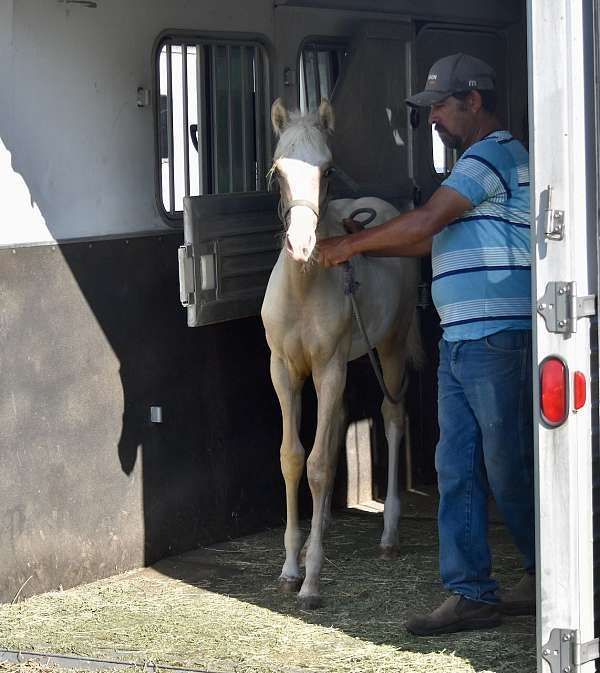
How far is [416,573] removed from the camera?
19.1 feet

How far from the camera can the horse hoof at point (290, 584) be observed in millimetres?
5629

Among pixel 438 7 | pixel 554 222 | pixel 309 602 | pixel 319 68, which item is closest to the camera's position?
pixel 554 222

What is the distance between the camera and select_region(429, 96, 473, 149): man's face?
475 cm

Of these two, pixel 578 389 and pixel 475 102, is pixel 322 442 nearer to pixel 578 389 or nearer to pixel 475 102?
pixel 475 102

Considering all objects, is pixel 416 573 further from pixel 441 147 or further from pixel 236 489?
pixel 441 147

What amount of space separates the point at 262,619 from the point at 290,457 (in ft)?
2.61

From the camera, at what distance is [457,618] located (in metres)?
4.83

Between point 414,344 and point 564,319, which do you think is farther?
point 414,344

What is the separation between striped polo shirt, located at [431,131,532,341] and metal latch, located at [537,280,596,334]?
1.08 meters

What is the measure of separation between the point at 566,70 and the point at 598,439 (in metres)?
0.96

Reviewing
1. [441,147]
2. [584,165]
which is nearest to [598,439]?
[584,165]

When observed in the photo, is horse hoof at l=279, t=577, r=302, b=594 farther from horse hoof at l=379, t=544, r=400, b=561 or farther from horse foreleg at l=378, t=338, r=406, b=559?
horse foreleg at l=378, t=338, r=406, b=559

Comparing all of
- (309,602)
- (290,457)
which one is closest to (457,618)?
(309,602)

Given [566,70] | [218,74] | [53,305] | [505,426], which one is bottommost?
[505,426]
